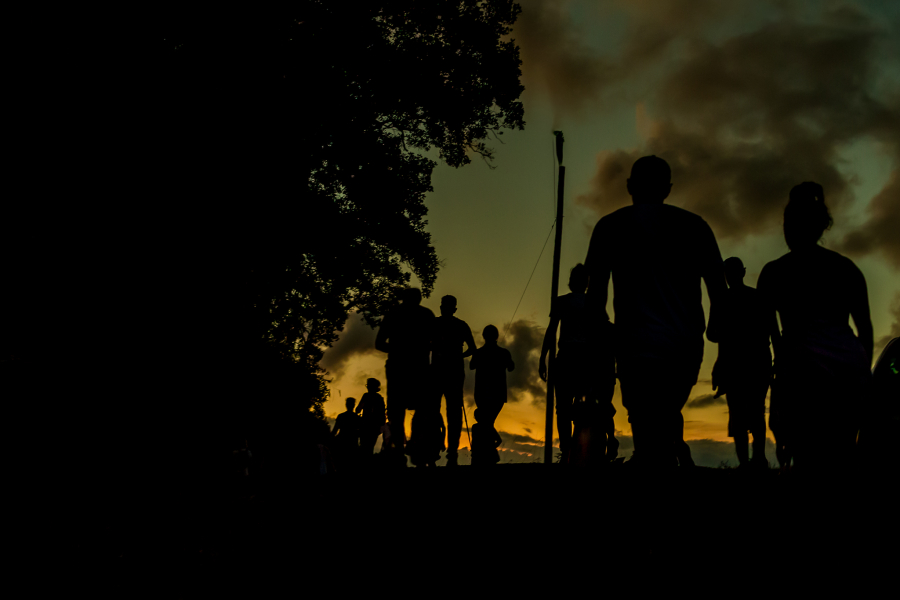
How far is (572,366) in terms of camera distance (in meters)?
6.88

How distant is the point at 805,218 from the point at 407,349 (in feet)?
16.7

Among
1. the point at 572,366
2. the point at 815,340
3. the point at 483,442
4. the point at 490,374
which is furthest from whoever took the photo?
the point at 483,442

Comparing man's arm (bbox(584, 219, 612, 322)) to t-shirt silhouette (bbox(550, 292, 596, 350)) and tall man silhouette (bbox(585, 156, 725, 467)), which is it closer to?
tall man silhouette (bbox(585, 156, 725, 467))

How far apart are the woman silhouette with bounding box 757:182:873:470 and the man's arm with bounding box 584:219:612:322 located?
3.63 feet

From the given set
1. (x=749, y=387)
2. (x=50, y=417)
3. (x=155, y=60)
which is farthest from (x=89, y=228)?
(x=749, y=387)

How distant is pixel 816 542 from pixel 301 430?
30.0 feet

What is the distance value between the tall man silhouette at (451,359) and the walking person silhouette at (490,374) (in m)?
0.27

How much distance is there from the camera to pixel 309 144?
14133mm

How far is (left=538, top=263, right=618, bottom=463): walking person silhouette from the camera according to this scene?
6273 millimetres

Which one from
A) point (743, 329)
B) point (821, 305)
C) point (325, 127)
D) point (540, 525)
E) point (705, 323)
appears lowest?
point (540, 525)

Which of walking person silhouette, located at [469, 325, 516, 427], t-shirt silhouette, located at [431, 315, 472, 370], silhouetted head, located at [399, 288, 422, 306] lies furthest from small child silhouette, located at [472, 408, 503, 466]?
silhouetted head, located at [399, 288, 422, 306]

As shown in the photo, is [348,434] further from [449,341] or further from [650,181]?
[650,181]

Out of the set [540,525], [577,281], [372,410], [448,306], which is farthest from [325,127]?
[540,525]

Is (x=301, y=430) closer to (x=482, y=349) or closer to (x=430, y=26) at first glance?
(x=482, y=349)
